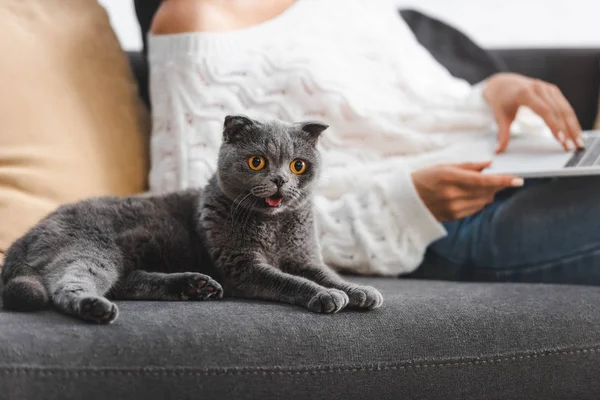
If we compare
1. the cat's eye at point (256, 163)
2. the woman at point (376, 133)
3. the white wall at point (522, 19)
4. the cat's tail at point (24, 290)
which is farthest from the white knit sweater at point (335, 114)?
the white wall at point (522, 19)

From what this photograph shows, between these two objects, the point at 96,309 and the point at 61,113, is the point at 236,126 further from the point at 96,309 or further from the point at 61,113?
the point at 61,113

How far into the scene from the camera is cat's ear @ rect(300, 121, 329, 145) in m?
1.05

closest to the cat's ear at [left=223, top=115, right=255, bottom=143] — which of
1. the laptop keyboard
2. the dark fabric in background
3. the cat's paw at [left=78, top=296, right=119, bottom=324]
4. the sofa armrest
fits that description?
the cat's paw at [left=78, top=296, right=119, bottom=324]

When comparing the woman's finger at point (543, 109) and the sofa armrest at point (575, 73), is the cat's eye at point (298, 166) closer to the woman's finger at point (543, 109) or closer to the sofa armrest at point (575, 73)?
the woman's finger at point (543, 109)

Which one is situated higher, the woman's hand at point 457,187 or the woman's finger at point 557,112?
the woman's finger at point 557,112

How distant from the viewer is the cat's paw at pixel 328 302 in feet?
3.12

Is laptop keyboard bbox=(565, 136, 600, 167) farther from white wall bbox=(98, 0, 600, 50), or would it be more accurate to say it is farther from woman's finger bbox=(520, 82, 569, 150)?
white wall bbox=(98, 0, 600, 50)

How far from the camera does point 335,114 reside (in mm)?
1456

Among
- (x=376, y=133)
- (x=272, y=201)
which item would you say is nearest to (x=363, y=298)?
(x=272, y=201)

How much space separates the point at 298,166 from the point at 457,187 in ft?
1.40

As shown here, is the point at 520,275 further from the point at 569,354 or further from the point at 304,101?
the point at 304,101

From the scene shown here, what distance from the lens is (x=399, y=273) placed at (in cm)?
135

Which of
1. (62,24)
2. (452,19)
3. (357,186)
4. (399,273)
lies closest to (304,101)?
(357,186)

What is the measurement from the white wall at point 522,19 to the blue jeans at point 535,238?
1224mm
